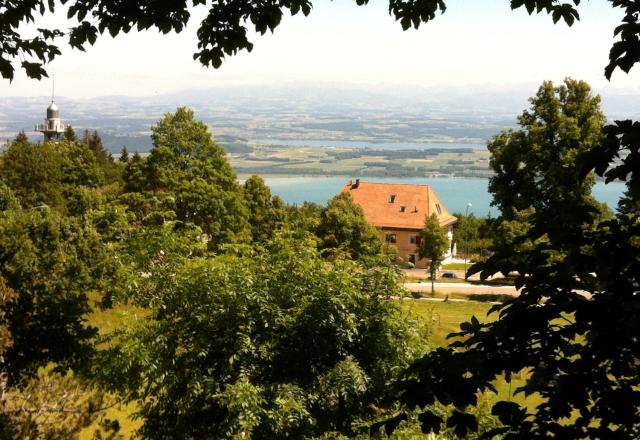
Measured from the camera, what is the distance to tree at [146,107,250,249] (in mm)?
35531

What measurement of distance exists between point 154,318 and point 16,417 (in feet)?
13.3

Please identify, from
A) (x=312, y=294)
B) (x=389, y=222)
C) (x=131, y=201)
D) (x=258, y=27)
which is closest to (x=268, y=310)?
(x=312, y=294)

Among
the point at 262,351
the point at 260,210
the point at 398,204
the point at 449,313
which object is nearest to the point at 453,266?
the point at 398,204

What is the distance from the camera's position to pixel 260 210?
4412cm

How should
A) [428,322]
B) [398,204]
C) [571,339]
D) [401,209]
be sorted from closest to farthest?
[571,339] → [428,322] → [401,209] → [398,204]

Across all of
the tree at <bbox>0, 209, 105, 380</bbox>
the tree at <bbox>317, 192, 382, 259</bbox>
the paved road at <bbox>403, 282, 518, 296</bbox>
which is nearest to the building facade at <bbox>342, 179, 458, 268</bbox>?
the paved road at <bbox>403, 282, 518, 296</bbox>

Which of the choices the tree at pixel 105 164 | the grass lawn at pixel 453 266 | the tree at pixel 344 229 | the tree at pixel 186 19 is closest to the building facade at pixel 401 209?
the grass lawn at pixel 453 266

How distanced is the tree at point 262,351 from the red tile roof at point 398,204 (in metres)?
54.9

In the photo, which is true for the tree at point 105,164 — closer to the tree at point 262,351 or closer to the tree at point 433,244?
the tree at point 433,244

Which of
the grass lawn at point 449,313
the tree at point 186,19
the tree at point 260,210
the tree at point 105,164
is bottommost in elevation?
the grass lawn at point 449,313

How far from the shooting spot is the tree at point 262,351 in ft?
32.3

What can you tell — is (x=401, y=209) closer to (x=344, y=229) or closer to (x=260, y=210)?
(x=260, y=210)

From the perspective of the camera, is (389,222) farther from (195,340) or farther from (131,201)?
(195,340)

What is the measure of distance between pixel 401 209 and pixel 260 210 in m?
26.7
